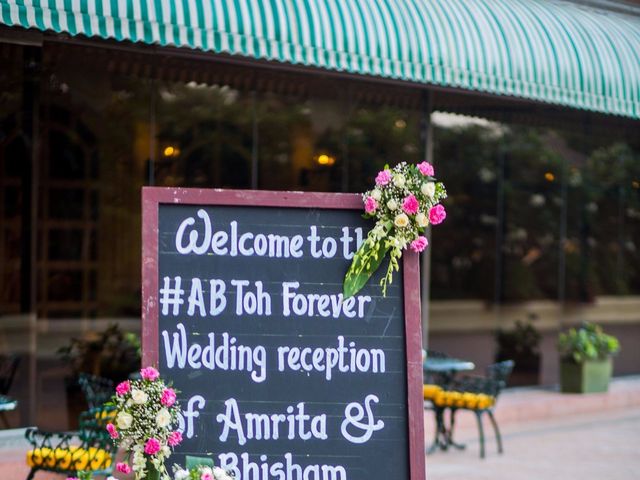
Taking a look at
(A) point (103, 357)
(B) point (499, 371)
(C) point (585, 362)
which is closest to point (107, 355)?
(A) point (103, 357)

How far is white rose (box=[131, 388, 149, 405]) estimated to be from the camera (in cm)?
411

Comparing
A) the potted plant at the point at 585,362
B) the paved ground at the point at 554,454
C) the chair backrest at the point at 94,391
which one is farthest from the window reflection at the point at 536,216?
the chair backrest at the point at 94,391

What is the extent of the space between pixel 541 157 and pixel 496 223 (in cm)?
108

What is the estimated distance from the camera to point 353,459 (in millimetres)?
4566

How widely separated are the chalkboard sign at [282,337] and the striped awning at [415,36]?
126 inches

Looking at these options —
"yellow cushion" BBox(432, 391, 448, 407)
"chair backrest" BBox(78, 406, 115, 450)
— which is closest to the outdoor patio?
"yellow cushion" BBox(432, 391, 448, 407)

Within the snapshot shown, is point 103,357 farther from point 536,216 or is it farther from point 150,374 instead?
point 150,374

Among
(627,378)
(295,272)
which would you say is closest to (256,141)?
(627,378)

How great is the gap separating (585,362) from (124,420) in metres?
9.30

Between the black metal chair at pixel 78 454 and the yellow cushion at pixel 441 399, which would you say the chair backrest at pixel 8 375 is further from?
the yellow cushion at pixel 441 399

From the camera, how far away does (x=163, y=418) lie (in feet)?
13.5

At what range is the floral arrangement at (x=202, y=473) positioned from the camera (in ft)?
13.3

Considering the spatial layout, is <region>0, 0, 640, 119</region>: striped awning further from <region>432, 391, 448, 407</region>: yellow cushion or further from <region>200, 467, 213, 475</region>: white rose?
<region>200, 467, 213, 475</region>: white rose

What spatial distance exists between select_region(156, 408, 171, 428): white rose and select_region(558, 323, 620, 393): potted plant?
9.15 m
